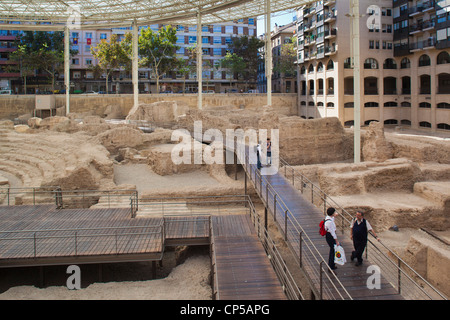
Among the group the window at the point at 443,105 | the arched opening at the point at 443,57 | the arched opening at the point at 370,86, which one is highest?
the arched opening at the point at 443,57

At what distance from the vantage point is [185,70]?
187 feet

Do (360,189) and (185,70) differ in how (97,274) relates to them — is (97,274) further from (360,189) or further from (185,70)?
(185,70)

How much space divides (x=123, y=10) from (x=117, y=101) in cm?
1329

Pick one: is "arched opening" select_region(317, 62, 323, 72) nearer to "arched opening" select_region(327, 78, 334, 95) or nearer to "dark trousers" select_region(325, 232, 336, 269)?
"arched opening" select_region(327, 78, 334, 95)

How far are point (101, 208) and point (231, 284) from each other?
711cm

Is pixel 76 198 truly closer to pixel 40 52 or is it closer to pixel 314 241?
pixel 314 241

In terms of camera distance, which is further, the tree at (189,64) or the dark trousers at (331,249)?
the tree at (189,64)

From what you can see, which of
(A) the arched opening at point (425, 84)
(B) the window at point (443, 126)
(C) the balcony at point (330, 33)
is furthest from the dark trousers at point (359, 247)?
(C) the balcony at point (330, 33)

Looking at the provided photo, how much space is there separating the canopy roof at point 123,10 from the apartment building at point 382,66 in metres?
10.6

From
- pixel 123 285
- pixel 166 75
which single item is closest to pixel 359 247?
pixel 123 285

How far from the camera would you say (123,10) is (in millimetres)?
38094

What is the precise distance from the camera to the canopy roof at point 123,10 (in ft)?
116

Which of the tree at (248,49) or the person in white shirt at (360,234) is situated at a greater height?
the tree at (248,49)

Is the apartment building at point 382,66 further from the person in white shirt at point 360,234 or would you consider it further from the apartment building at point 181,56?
the person in white shirt at point 360,234
